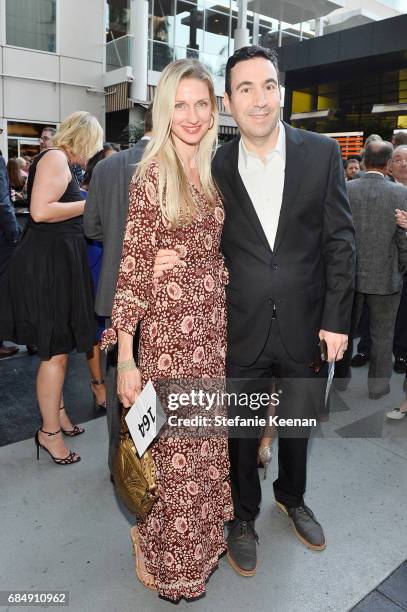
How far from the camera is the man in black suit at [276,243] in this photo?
2059 mm

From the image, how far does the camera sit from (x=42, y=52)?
16000 mm

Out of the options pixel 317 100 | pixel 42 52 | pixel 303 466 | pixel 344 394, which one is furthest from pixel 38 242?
pixel 42 52

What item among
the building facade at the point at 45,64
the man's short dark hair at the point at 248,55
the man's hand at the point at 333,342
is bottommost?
the man's hand at the point at 333,342

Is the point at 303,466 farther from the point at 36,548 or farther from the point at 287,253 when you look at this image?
the point at 36,548

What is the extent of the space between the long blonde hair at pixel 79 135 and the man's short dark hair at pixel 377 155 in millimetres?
2046

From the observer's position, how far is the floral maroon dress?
6.07ft

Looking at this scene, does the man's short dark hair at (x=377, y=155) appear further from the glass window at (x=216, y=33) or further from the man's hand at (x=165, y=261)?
the glass window at (x=216, y=33)

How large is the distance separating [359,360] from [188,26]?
55.1 feet

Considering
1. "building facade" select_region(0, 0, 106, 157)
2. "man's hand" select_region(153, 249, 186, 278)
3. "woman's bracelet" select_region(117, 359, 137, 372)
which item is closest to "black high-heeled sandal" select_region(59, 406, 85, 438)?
"woman's bracelet" select_region(117, 359, 137, 372)

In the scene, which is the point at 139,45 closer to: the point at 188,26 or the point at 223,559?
the point at 188,26

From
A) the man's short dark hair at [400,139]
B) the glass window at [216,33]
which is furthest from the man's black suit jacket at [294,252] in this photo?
the glass window at [216,33]

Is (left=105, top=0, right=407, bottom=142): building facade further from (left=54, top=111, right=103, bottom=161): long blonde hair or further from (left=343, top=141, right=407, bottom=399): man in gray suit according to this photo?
(left=54, top=111, right=103, bottom=161): long blonde hair

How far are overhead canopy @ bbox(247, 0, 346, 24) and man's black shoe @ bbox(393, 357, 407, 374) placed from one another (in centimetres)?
1895

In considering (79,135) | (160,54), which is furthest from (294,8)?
(79,135)
